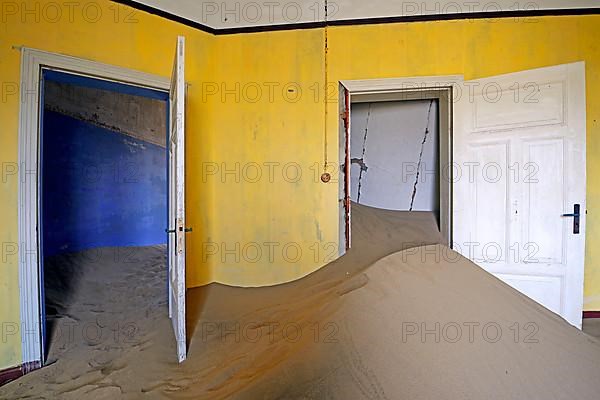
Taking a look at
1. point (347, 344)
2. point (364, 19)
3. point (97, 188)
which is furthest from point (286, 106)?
point (97, 188)

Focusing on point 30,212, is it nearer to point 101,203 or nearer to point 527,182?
point 101,203

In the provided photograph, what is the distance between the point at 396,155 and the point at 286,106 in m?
1.54

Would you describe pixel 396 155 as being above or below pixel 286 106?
below

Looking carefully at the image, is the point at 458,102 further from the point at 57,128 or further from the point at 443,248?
the point at 57,128

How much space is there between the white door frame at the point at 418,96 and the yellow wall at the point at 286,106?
8 centimetres

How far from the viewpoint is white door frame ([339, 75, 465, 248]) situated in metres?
3.20

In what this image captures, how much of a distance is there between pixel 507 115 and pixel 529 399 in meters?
2.23

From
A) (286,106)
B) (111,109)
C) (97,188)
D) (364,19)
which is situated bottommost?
(97,188)

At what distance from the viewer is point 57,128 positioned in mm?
4926

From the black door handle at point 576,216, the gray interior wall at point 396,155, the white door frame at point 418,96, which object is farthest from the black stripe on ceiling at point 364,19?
the black door handle at point 576,216

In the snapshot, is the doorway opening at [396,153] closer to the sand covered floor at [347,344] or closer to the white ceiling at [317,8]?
the white ceiling at [317,8]

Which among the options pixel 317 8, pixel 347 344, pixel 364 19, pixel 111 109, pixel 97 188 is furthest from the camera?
pixel 111 109

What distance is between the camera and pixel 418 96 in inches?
136

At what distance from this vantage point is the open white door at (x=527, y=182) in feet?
8.91
